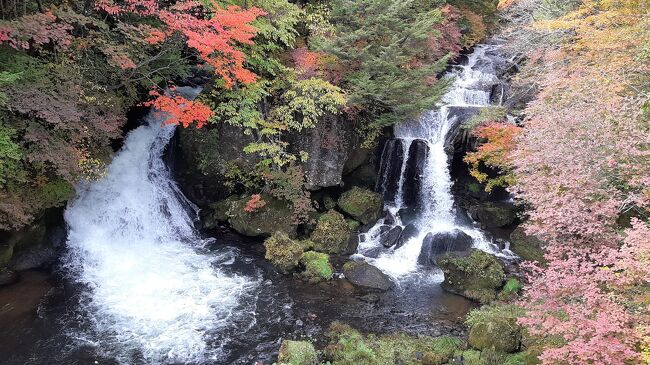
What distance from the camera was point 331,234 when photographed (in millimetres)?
14570

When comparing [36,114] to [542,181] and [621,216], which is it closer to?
[542,181]

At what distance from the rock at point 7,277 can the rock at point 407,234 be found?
11533 mm

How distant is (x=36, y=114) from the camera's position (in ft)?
32.2

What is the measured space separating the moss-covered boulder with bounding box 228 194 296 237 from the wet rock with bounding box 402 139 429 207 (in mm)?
5071

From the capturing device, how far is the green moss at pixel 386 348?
30.1 feet

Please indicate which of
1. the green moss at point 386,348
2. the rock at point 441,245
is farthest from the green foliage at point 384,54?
the green moss at point 386,348

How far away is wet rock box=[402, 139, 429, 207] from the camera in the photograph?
1684 centimetres

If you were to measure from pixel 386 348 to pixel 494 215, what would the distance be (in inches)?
325

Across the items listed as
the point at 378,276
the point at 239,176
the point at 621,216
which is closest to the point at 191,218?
the point at 239,176

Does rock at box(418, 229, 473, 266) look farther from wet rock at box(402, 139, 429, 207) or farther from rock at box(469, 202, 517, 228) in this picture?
wet rock at box(402, 139, 429, 207)

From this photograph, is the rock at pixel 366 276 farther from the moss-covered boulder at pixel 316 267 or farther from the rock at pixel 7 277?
the rock at pixel 7 277

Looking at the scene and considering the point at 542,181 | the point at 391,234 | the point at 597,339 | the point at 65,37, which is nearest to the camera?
the point at 597,339

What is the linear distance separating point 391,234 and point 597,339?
9874 mm

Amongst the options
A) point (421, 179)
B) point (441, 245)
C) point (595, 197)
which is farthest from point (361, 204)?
point (595, 197)
